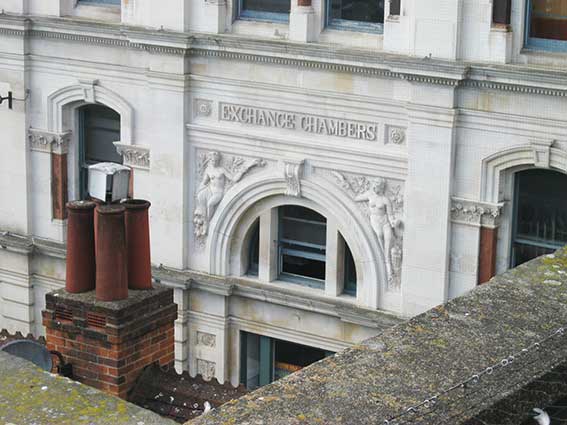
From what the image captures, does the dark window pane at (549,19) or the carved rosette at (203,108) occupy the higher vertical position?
the dark window pane at (549,19)

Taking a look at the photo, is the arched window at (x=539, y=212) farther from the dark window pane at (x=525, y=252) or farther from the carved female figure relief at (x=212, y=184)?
the carved female figure relief at (x=212, y=184)

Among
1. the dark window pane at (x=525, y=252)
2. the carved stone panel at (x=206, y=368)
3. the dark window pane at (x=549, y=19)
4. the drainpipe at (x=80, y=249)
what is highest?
the dark window pane at (x=549, y=19)

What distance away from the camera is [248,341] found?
2333 centimetres

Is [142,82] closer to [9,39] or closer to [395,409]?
[9,39]

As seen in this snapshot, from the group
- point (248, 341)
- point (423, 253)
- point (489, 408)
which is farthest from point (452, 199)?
point (489, 408)

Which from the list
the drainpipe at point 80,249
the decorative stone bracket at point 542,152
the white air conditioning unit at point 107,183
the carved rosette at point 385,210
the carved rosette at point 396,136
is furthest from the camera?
the carved rosette at point 385,210

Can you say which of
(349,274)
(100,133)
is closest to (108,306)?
(349,274)

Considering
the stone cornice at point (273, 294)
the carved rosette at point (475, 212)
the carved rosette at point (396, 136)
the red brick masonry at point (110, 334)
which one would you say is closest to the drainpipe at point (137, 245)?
the red brick masonry at point (110, 334)

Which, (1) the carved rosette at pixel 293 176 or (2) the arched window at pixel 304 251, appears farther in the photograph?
(2) the arched window at pixel 304 251

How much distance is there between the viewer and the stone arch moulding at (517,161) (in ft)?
62.4

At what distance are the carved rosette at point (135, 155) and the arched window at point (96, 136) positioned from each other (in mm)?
790

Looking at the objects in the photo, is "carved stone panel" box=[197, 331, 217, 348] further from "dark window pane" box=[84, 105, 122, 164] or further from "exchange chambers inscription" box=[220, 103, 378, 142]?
"exchange chambers inscription" box=[220, 103, 378, 142]

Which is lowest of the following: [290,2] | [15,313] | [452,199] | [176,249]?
[15,313]

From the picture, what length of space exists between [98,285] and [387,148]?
9.65 meters
